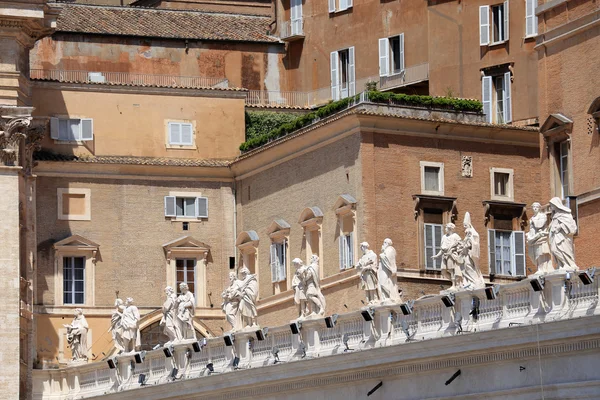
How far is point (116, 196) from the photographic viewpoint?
77.4 meters

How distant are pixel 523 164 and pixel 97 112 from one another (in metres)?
14.6

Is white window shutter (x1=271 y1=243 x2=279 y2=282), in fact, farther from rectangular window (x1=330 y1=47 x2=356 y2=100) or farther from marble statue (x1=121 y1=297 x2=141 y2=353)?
marble statue (x1=121 y1=297 x2=141 y2=353)

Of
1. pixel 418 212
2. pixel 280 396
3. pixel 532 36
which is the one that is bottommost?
pixel 280 396

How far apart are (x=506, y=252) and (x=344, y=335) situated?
16872 millimetres

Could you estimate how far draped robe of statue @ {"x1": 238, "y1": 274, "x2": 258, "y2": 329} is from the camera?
200ft

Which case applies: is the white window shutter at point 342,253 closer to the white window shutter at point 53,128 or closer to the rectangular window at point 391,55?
the rectangular window at point 391,55

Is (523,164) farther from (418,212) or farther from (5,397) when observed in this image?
(5,397)

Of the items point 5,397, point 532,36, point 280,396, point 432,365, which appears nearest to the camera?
point 432,365

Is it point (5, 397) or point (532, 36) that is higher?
point (532, 36)

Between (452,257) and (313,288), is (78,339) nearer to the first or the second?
(313,288)

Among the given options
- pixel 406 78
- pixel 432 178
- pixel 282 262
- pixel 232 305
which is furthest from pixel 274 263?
pixel 232 305

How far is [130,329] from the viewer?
67438 mm

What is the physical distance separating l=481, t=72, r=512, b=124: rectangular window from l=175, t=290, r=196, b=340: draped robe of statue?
15.0m

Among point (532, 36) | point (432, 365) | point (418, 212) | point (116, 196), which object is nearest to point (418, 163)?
point (418, 212)
